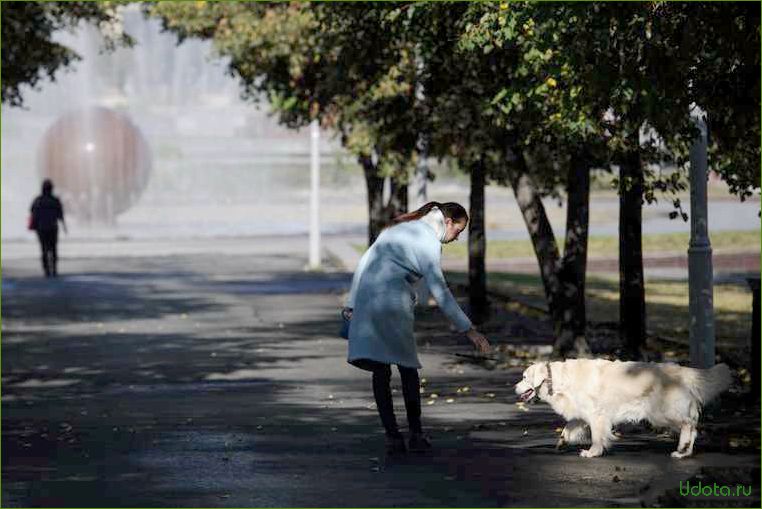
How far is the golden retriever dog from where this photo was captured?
12.2m

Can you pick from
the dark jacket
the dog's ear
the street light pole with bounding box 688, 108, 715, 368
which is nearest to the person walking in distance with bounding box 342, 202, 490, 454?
the dog's ear

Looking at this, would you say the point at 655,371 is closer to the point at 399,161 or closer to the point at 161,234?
the point at 399,161

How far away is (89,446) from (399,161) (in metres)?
14.9

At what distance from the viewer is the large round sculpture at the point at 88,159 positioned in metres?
71.5

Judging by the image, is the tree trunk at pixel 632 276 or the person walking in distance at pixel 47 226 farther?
the person walking in distance at pixel 47 226

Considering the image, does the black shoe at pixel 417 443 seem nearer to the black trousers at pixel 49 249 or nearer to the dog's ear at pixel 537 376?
the dog's ear at pixel 537 376

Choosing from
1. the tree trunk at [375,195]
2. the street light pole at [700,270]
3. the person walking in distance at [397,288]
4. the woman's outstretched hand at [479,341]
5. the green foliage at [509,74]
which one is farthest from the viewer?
the tree trunk at [375,195]

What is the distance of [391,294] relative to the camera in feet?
40.8

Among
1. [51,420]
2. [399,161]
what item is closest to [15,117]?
[399,161]

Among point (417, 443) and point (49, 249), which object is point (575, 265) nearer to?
point (417, 443)

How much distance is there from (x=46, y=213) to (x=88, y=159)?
3331 cm

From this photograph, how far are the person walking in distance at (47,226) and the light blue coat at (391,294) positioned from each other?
26588 mm

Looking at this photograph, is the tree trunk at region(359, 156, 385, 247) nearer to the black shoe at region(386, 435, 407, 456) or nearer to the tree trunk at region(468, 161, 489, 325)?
the tree trunk at region(468, 161, 489, 325)

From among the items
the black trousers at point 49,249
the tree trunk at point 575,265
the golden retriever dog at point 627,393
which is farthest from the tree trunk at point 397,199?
the golden retriever dog at point 627,393
